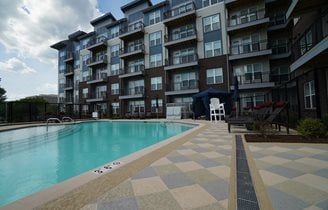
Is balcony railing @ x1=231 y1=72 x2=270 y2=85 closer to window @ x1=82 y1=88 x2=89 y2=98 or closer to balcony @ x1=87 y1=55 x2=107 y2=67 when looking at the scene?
balcony @ x1=87 y1=55 x2=107 y2=67

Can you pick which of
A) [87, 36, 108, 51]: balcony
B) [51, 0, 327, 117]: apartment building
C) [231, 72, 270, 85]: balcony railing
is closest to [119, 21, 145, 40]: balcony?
[51, 0, 327, 117]: apartment building

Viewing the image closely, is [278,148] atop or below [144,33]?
below

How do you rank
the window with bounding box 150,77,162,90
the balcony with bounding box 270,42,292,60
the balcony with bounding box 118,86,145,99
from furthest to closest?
the balcony with bounding box 118,86,145,99
the window with bounding box 150,77,162,90
the balcony with bounding box 270,42,292,60

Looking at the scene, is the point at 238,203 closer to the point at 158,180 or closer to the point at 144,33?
the point at 158,180

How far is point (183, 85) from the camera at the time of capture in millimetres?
20438

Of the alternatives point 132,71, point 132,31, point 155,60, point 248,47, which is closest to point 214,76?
point 248,47

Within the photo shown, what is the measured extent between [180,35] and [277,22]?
9.99 meters

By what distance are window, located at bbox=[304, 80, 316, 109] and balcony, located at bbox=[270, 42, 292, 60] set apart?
7090 mm

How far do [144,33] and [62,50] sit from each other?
77.4 feet

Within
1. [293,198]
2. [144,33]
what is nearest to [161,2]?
[144,33]

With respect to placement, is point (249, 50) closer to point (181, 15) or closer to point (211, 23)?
point (211, 23)

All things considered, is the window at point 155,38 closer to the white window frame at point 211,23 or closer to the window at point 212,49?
the white window frame at point 211,23

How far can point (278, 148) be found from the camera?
4.22m

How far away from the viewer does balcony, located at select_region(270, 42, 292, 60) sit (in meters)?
16.3
